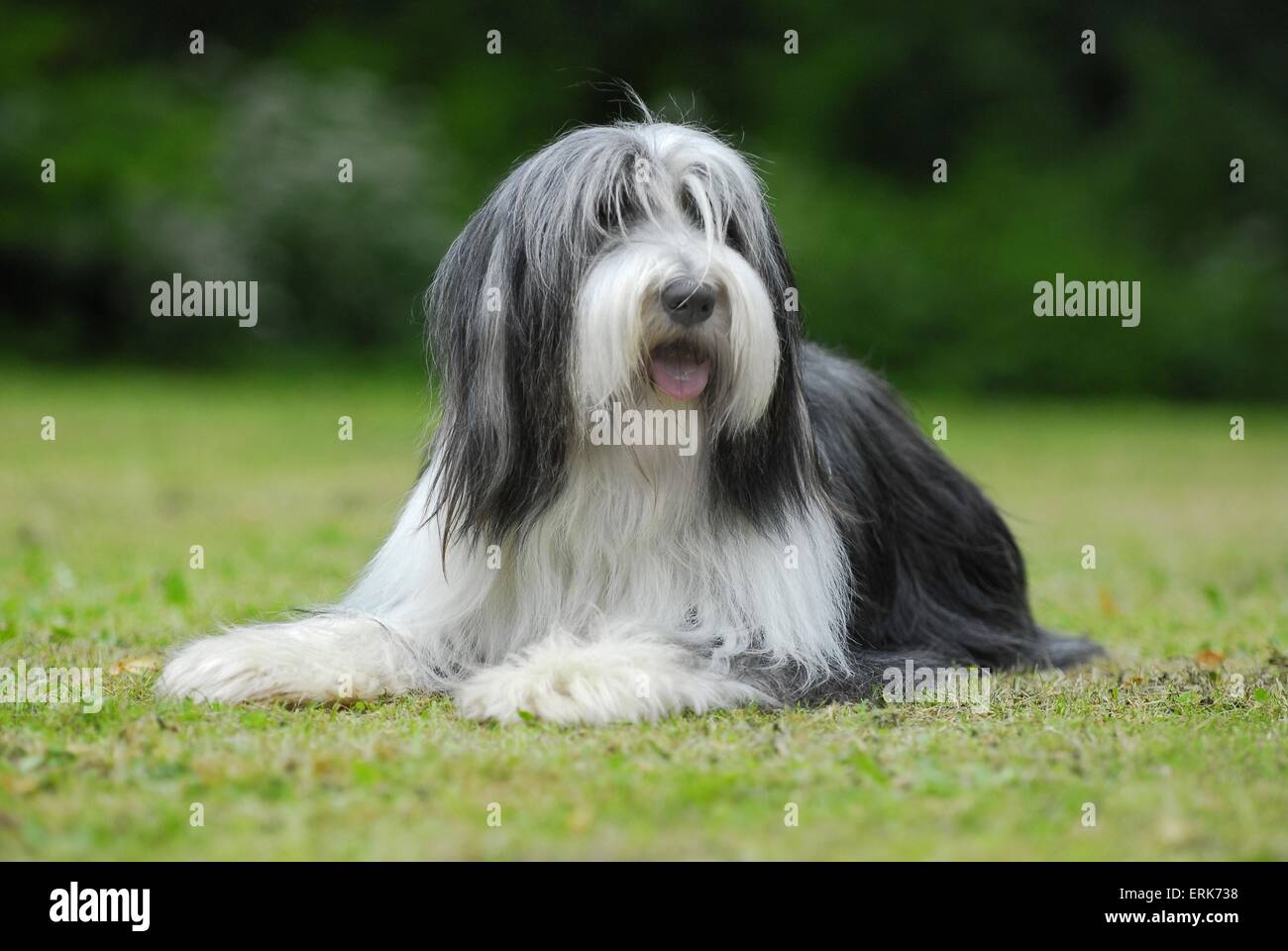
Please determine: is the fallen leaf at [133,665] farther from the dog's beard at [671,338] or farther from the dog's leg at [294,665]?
the dog's beard at [671,338]

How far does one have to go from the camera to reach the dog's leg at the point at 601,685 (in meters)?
4.12

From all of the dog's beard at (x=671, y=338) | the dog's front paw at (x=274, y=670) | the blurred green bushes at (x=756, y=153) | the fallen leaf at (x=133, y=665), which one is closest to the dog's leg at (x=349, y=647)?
the dog's front paw at (x=274, y=670)

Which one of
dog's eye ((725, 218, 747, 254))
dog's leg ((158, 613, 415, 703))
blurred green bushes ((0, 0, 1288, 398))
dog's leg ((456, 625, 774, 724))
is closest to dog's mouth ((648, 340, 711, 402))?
dog's eye ((725, 218, 747, 254))

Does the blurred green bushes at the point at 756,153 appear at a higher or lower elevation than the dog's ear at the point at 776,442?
higher

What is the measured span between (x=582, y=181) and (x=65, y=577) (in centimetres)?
363

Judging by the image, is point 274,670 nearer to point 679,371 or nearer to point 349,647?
point 349,647

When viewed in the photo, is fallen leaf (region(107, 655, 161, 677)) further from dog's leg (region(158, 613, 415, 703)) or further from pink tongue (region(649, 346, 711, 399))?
pink tongue (region(649, 346, 711, 399))

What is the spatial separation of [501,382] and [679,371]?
520 millimetres

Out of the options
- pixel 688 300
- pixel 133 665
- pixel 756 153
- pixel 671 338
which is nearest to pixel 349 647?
pixel 133 665

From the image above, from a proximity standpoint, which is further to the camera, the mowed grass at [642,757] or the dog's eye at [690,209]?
the dog's eye at [690,209]

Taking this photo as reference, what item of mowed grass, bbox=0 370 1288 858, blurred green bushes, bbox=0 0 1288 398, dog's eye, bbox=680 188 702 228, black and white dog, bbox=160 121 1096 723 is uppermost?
blurred green bushes, bbox=0 0 1288 398

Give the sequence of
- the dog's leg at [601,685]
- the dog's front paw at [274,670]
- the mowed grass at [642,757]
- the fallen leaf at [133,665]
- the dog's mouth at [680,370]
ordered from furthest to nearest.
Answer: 1. the fallen leaf at [133,665]
2. the dog's front paw at [274,670]
3. the dog's mouth at [680,370]
4. the dog's leg at [601,685]
5. the mowed grass at [642,757]

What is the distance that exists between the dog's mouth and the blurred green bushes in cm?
1459

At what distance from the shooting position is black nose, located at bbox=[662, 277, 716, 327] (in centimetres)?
414
